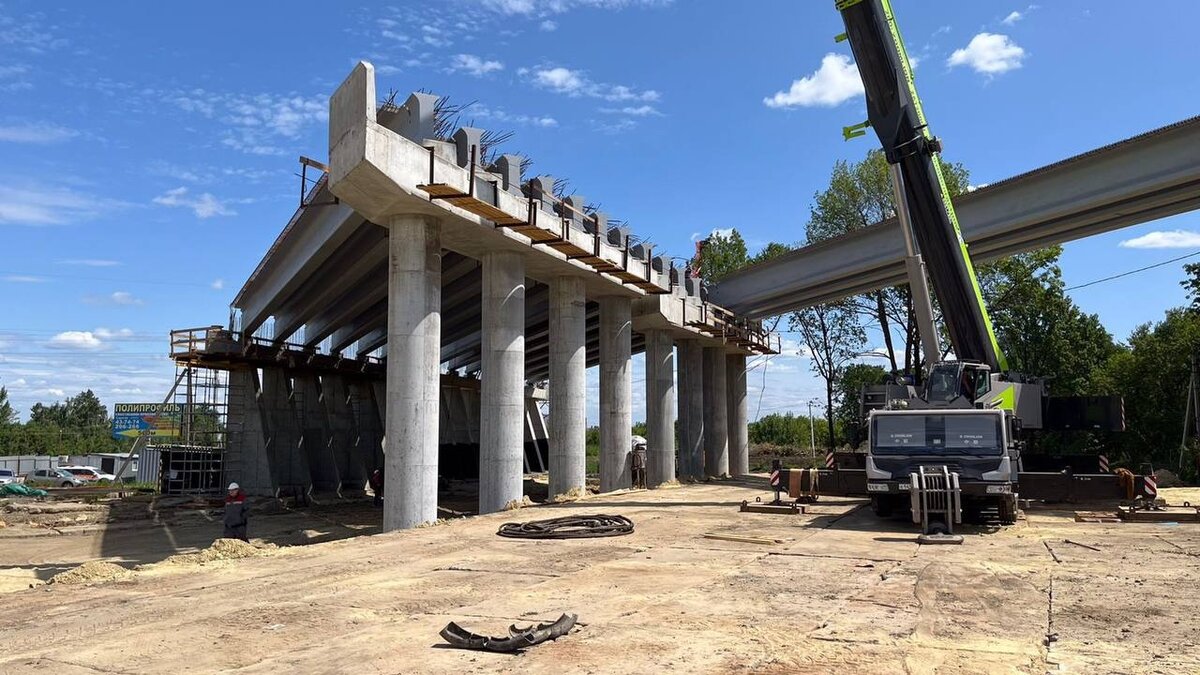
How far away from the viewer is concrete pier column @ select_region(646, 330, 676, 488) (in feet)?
110

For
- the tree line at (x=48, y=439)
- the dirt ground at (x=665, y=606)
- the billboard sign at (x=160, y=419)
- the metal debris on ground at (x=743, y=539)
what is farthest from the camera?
the tree line at (x=48, y=439)

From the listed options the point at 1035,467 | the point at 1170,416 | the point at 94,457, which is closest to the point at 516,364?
the point at 1035,467

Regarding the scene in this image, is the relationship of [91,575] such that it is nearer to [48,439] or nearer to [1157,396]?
[1157,396]

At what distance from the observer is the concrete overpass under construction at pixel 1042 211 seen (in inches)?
950

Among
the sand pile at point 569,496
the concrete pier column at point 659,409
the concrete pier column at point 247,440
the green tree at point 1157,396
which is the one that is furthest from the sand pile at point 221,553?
the green tree at point 1157,396

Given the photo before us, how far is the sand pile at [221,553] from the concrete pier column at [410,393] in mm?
4442

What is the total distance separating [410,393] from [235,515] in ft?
16.0

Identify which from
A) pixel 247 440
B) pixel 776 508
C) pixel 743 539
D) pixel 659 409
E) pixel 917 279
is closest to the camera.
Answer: pixel 743 539

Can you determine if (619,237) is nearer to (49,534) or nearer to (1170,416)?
(49,534)

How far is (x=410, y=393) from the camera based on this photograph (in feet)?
64.4

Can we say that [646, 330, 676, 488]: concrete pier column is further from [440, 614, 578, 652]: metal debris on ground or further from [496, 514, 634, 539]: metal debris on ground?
[440, 614, 578, 652]: metal debris on ground

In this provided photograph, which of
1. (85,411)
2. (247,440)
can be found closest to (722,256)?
(247,440)

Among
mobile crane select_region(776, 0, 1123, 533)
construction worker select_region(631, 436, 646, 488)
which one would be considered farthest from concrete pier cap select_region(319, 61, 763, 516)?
mobile crane select_region(776, 0, 1123, 533)

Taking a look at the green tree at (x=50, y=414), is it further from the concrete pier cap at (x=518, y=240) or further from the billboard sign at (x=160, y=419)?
the concrete pier cap at (x=518, y=240)
